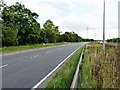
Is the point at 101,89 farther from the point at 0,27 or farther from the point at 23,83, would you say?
the point at 0,27

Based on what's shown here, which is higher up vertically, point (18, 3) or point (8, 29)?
point (18, 3)

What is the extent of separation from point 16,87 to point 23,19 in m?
73.0

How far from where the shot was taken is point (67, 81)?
40.5 ft

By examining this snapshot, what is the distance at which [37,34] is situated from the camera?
89.3 m

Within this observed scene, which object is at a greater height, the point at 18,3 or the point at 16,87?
the point at 18,3

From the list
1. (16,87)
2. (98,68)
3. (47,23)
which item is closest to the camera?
(16,87)

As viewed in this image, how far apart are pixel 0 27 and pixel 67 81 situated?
165 ft

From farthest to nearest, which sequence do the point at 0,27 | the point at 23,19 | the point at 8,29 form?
the point at 23,19 < the point at 8,29 < the point at 0,27

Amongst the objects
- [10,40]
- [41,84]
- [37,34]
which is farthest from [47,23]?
[41,84]

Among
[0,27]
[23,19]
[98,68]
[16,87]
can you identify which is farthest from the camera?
[23,19]

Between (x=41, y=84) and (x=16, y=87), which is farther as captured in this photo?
(x=41, y=84)

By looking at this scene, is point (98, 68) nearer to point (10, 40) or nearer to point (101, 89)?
point (101, 89)

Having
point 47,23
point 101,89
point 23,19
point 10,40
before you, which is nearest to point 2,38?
point 10,40

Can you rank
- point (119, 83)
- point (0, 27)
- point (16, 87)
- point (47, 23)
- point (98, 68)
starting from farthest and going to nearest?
point (47, 23), point (0, 27), point (98, 68), point (16, 87), point (119, 83)
